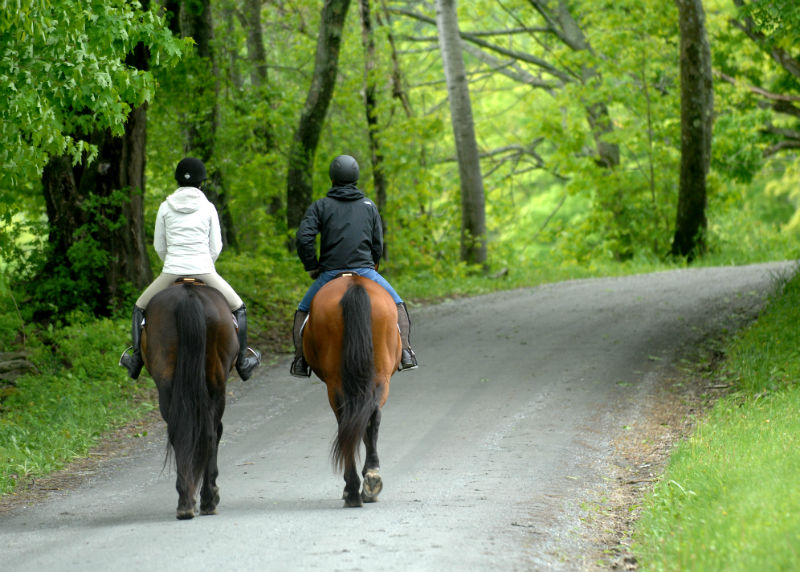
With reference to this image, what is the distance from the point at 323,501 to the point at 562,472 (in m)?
2.27

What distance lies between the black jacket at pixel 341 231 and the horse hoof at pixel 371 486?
68.1 inches

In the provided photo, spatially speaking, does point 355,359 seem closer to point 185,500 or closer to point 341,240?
point 341,240

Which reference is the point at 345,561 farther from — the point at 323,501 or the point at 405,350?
the point at 405,350

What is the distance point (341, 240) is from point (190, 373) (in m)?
1.70

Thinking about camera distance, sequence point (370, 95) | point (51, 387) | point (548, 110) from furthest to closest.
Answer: point (548, 110) < point (370, 95) < point (51, 387)

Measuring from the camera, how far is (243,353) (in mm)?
8719

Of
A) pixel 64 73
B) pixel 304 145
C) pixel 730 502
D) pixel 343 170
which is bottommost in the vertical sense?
pixel 730 502

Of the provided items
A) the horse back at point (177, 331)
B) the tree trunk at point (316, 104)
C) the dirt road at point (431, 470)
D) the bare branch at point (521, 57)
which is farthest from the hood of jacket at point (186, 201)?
the bare branch at point (521, 57)

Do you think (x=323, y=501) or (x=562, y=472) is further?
(x=562, y=472)

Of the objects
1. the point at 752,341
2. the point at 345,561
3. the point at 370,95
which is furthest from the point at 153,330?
the point at 370,95

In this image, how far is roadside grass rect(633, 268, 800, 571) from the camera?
18.9 ft

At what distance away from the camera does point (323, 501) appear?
820 cm

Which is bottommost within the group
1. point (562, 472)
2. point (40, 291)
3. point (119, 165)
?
point (562, 472)

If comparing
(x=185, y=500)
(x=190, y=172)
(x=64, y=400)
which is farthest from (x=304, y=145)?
(x=185, y=500)
